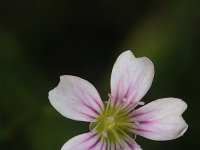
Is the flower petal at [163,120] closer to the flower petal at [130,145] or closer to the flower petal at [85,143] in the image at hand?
the flower petal at [130,145]

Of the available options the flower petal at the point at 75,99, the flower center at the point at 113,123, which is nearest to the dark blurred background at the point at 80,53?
the flower center at the point at 113,123

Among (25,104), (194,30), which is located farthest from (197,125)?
(25,104)

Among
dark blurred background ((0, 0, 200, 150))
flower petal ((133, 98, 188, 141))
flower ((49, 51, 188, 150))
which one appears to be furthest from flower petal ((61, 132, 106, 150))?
dark blurred background ((0, 0, 200, 150))

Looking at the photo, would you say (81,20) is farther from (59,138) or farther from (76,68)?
(59,138)

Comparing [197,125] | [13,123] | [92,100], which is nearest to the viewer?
[92,100]

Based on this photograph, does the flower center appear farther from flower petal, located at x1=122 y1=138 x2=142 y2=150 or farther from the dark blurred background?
the dark blurred background
